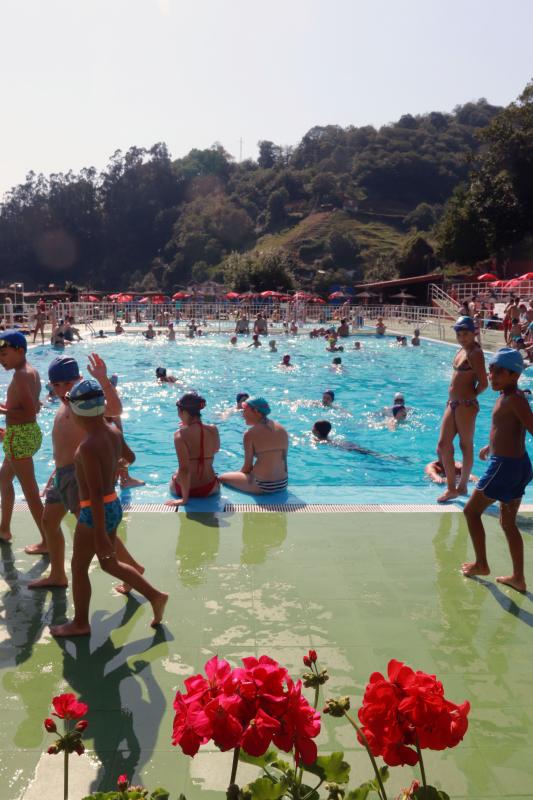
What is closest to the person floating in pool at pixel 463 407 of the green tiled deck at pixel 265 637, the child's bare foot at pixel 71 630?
the green tiled deck at pixel 265 637

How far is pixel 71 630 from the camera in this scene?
337 centimetres

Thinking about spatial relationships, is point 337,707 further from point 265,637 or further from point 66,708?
point 265,637

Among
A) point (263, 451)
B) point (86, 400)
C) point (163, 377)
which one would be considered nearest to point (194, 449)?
point (263, 451)

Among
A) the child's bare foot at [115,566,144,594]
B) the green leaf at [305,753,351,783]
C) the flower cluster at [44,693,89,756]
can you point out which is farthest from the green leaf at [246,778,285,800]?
the child's bare foot at [115,566,144,594]

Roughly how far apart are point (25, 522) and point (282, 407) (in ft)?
28.6

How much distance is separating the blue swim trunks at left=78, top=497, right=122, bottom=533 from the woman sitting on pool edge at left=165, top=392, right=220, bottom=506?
7.54 ft

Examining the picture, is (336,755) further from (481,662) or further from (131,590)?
(131,590)

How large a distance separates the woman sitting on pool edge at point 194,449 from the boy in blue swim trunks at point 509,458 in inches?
106

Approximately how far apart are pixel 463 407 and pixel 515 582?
89.2 inches

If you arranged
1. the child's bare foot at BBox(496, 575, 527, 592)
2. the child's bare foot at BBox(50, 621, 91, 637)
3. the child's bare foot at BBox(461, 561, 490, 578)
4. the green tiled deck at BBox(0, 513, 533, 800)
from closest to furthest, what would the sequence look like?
1. the green tiled deck at BBox(0, 513, 533, 800)
2. the child's bare foot at BBox(50, 621, 91, 637)
3. the child's bare foot at BBox(496, 575, 527, 592)
4. the child's bare foot at BBox(461, 561, 490, 578)

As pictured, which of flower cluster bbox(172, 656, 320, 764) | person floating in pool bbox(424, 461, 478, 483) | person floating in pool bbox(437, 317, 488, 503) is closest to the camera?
flower cluster bbox(172, 656, 320, 764)

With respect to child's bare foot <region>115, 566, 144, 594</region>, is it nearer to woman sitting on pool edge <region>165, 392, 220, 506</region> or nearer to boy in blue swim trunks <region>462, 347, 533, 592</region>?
woman sitting on pool edge <region>165, 392, 220, 506</region>

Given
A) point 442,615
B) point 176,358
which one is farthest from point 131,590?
point 176,358

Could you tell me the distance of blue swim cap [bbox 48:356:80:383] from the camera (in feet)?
12.8
